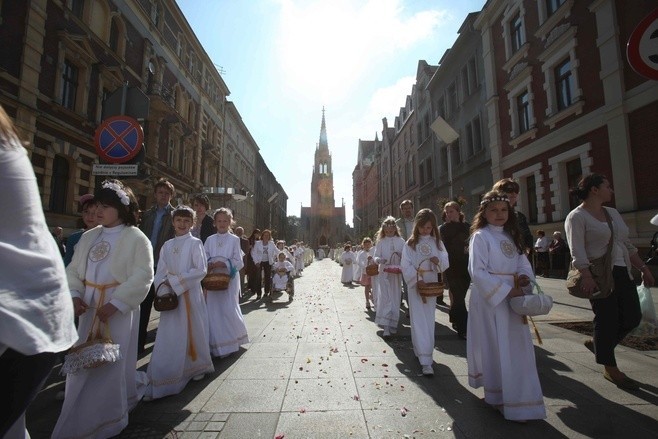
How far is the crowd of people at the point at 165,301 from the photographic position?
49.6 inches

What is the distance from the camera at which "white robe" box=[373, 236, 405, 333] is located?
5.72 meters

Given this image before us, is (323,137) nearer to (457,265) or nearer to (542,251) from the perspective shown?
(542,251)

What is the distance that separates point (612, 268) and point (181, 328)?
4457mm

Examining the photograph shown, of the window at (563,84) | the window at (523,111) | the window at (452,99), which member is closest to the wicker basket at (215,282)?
the window at (563,84)

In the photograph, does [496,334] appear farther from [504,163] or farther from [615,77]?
[504,163]

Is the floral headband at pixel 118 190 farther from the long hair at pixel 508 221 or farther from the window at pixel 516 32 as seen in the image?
the window at pixel 516 32

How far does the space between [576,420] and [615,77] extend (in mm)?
12669

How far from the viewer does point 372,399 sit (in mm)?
3219

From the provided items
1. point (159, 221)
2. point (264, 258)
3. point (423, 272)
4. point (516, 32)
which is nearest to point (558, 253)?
point (264, 258)

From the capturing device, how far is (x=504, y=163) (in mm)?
17641

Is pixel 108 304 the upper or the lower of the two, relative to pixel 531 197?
lower

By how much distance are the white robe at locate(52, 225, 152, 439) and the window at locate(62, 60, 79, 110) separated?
15.4 m

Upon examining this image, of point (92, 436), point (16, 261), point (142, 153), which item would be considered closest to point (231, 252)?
point (142, 153)

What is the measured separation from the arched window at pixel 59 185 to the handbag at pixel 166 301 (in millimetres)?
13362
